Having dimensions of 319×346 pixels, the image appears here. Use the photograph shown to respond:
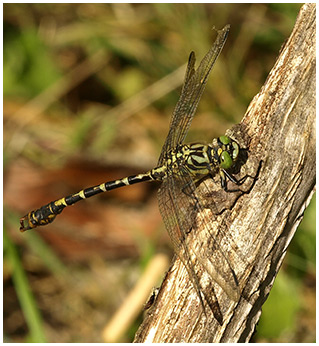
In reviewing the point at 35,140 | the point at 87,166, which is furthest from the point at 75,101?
the point at 87,166

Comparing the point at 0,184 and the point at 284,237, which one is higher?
the point at 0,184

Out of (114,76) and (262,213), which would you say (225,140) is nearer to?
(262,213)

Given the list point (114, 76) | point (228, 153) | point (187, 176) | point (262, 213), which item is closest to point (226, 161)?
point (228, 153)

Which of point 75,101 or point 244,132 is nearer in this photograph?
point 244,132

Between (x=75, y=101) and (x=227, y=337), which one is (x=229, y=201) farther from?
(x=75, y=101)

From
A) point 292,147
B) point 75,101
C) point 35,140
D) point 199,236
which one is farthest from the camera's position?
point 75,101

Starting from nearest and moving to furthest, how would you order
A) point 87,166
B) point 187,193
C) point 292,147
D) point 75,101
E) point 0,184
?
point 292,147, point 187,193, point 0,184, point 87,166, point 75,101

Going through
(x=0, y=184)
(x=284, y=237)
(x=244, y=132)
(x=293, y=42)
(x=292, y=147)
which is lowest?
(x=284, y=237)
